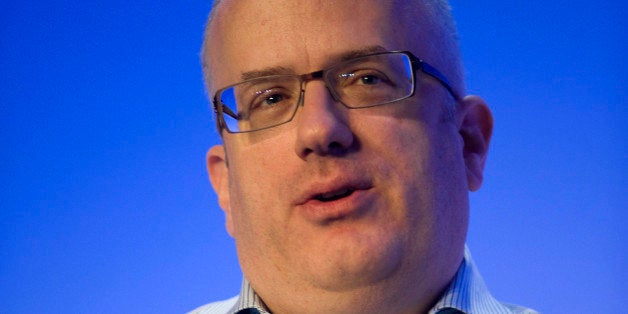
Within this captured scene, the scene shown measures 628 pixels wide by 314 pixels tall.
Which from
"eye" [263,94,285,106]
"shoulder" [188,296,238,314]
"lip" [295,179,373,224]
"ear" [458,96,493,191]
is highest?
"eye" [263,94,285,106]

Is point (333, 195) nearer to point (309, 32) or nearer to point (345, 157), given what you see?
point (345, 157)

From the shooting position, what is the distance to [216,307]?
1805mm

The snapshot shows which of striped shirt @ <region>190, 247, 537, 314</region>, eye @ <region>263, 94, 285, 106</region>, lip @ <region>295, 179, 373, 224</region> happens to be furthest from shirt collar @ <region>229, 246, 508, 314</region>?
eye @ <region>263, 94, 285, 106</region>

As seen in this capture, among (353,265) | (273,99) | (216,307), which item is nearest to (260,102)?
(273,99)

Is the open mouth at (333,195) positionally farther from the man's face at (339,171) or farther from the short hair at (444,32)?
the short hair at (444,32)

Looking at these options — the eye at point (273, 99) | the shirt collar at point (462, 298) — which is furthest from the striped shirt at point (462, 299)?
the eye at point (273, 99)

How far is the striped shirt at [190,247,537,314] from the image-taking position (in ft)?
4.11

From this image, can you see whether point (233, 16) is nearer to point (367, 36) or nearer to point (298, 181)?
point (367, 36)

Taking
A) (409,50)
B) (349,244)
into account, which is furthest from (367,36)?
(349,244)

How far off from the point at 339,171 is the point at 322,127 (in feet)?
0.27

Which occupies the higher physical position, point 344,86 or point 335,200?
point 344,86

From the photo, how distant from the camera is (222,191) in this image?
1507 millimetres

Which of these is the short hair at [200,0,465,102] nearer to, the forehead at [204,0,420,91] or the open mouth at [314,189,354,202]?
the forehead at [204,0,420,91]

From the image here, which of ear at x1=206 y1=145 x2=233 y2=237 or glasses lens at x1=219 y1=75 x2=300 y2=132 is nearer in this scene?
glasses lens at x1=219 y1=75 x2=300 y2=132
